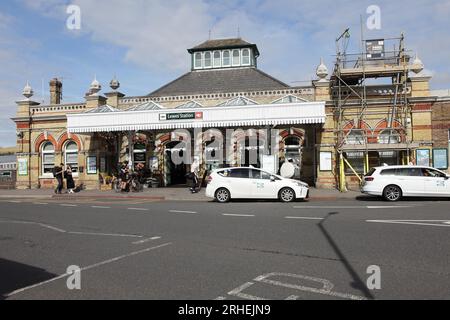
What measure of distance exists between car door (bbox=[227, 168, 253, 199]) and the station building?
4136mm

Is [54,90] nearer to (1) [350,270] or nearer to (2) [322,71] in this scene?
(2) [322,71]

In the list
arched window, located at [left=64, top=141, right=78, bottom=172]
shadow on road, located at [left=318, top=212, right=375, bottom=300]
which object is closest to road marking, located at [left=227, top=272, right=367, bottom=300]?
shadow on road, located at [left=318, top=212, right=375, bottom=300]

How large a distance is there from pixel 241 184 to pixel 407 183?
6.38 metres

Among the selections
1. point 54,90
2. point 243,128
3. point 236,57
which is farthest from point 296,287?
point 54,90

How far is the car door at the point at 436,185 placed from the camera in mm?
16281

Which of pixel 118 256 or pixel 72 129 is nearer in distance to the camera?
pixel 118 256

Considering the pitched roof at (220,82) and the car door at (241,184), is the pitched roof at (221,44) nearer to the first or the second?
the pitched roof at (220,82)

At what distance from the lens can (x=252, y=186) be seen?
56.0 feet

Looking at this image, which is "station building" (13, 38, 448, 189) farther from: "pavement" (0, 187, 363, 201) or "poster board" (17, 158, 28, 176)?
"pavement" (0, 187, 363, 201)

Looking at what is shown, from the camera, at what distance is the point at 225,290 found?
546 centimetres

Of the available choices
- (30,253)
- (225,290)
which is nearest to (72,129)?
(30,253)

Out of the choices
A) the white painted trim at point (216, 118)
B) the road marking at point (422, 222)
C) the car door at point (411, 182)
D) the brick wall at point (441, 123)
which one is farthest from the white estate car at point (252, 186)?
the brick wall at point (441, 123)

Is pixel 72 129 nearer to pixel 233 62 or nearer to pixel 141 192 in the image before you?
pixel 141 192
